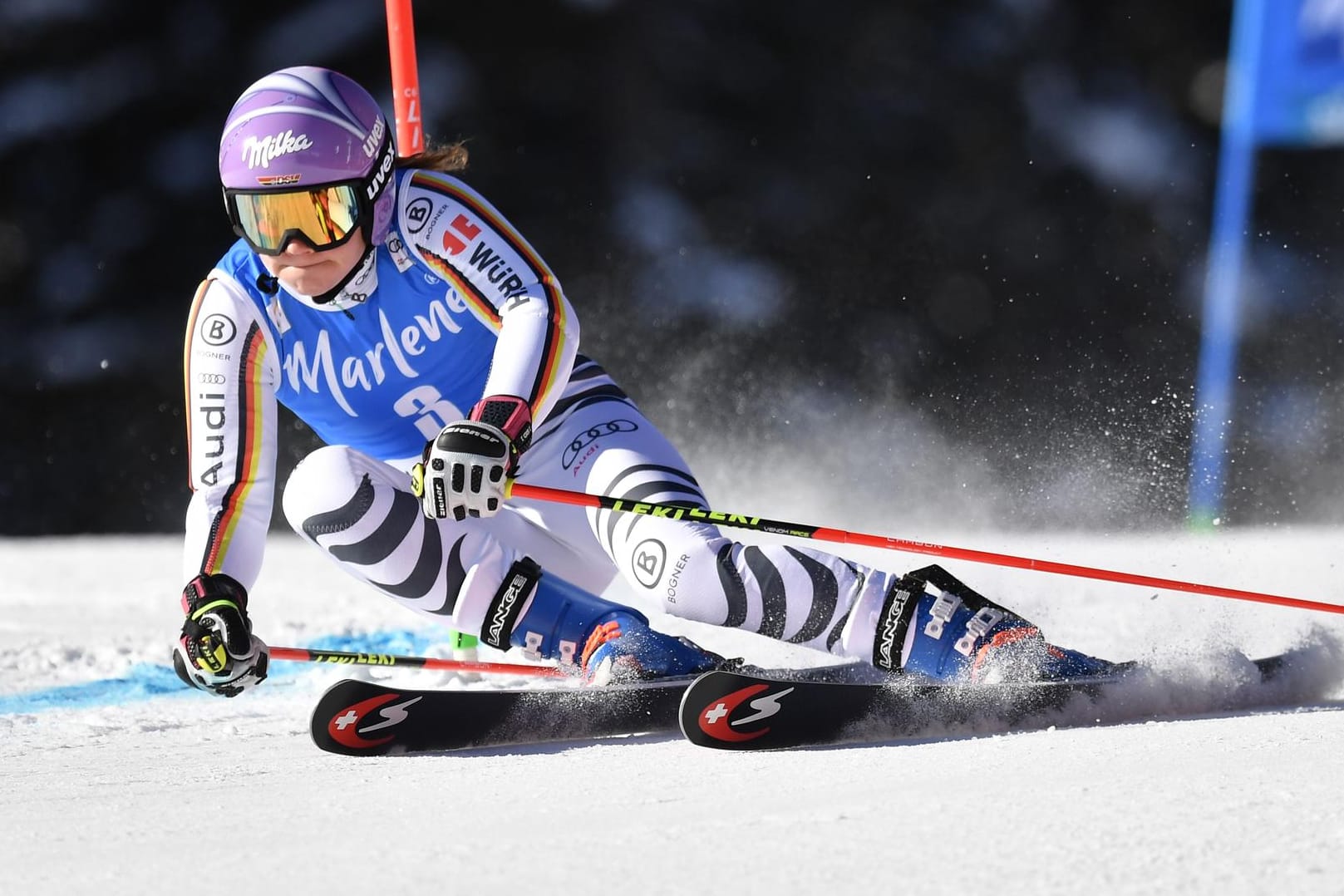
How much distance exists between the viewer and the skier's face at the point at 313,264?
2.46 meters

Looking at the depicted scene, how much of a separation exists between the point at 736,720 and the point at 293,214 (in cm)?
106

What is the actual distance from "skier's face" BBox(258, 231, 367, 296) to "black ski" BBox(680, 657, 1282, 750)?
37.4 inches

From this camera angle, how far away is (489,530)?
2779mm

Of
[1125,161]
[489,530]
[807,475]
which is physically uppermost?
[1125,161]

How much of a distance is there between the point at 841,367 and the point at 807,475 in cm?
51

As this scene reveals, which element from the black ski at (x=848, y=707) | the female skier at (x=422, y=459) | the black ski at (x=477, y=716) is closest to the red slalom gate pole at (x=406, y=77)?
the female skier at (x=422, y=459)

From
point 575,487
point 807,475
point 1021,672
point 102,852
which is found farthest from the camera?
point 807,475

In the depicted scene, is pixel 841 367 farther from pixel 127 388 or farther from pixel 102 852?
pixel 102 852

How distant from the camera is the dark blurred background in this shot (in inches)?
242

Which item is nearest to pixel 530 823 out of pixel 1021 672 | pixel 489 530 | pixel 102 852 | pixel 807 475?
pixel 102 852

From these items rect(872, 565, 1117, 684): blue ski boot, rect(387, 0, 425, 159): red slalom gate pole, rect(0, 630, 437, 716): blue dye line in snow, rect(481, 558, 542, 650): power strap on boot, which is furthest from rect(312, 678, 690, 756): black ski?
rect(387, 0, 425, 159): red slalom gate pole

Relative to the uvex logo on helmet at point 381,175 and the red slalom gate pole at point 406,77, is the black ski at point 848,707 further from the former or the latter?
the red slalom gate pole at point 406,77

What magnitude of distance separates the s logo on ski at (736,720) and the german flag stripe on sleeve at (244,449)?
2.75 feet

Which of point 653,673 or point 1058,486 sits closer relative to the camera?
point 653,673
